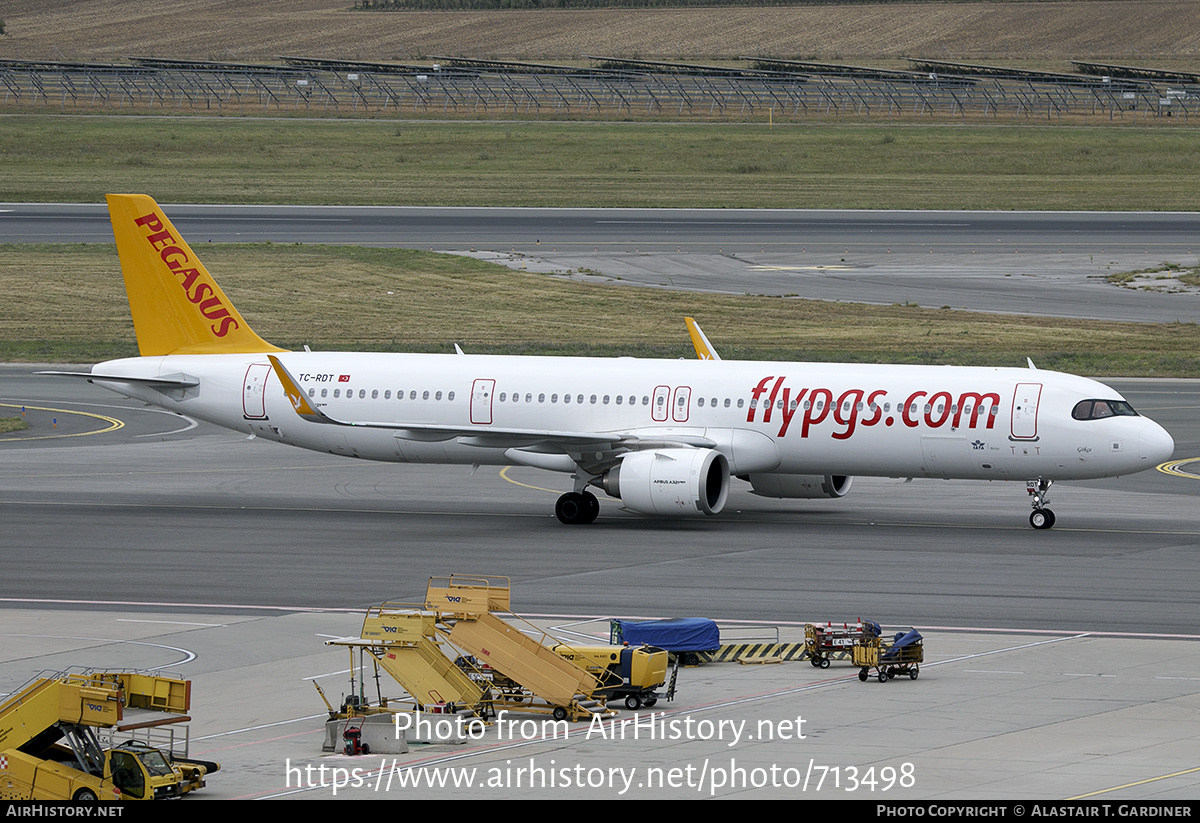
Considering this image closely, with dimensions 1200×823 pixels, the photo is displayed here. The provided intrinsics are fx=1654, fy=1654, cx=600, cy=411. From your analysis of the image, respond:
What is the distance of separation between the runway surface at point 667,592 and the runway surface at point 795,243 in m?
25.3

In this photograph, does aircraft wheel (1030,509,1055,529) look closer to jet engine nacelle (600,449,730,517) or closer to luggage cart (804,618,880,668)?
jet engine nacelle (600,449,730,517)

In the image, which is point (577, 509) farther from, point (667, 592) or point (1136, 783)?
point (1136, 783)

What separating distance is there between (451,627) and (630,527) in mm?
18107

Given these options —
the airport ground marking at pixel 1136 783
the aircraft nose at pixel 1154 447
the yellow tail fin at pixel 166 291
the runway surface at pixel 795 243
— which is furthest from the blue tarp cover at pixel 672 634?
the runway surface at pixel 795 243

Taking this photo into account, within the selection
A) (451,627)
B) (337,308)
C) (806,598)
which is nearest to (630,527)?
(806,598)

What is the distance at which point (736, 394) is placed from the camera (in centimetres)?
4278

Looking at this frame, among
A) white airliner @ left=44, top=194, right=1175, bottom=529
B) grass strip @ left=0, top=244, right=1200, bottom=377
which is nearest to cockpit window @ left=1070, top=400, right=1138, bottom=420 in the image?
white airliner @ left=44, top=194, right=1175, bottom=529

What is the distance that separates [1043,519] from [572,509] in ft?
38.8

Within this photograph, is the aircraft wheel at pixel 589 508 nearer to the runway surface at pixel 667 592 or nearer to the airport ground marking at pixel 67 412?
the runway surface at pixel 667 592

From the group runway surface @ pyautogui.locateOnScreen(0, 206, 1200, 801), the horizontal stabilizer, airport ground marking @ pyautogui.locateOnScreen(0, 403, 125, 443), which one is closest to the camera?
runway surface @ pyautogui.locateOnScreen(0, 206, 1200, 801)

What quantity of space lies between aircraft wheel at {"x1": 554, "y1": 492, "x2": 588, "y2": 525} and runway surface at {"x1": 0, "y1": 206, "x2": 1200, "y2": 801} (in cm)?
80

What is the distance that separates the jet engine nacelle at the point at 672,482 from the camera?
40.4 metres

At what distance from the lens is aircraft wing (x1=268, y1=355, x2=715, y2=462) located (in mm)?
41688

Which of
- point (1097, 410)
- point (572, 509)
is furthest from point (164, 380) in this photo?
point (1097, 410)
